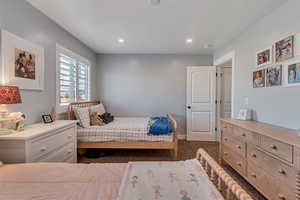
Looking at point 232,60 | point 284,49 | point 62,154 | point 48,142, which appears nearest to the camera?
point 48,142

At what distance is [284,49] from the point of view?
214cm

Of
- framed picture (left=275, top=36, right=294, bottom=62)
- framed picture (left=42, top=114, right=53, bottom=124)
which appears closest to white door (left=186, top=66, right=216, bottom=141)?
framed picture (left=275, top=36, right=294, bottom=62)

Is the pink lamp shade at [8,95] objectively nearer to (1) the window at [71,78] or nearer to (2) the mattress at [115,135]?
(1) the window at [71,78]

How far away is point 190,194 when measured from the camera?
0.95 m

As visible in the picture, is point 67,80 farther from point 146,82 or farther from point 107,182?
point 107,182

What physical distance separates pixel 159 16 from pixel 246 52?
1.67 metres

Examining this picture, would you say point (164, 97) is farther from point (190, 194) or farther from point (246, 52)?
point (190, 194)

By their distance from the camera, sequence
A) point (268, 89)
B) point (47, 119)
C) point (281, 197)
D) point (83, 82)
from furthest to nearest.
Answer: point (83, 82) < point (47, 119) < point (268, 89) < point (281, 197)

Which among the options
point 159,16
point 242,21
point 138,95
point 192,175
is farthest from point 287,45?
point 138,95

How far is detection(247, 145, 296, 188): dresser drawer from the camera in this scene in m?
1.50

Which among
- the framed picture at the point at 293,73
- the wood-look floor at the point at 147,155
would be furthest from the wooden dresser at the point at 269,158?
the wood-look floor at the point at 147,155

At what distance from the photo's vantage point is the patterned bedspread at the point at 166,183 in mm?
933

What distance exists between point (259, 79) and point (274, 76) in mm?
322

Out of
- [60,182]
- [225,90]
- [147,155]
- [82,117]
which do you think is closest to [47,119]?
[82,117]
